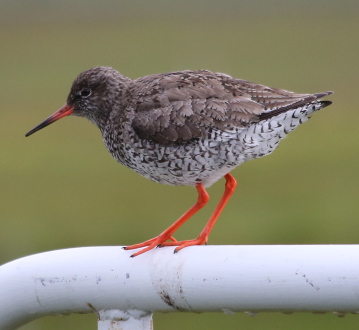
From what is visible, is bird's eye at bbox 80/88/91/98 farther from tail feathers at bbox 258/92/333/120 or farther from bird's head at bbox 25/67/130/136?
tail feathers at bbox 258/92/333/120

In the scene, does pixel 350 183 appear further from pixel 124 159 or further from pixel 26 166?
pixel 124 159

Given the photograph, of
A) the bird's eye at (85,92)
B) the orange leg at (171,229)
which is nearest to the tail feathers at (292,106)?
the orange leg at (171,229)

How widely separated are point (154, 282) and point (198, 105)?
2116 millimetres

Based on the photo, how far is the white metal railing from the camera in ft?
11.1

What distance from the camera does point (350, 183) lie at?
22.4 metres

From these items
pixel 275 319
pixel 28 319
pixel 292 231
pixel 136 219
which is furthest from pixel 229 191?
pixel 136 219

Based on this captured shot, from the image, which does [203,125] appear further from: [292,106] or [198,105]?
[292,106]

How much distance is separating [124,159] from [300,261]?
9.06ft

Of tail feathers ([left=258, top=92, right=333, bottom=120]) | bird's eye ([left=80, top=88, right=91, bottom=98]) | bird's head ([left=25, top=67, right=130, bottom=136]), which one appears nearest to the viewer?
tail feathers ([left=258, top=92, right=333, bottom=120])

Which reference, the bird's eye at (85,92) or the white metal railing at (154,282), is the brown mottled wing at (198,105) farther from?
the white metal railing at (154,282)

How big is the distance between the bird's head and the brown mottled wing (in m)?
0.50

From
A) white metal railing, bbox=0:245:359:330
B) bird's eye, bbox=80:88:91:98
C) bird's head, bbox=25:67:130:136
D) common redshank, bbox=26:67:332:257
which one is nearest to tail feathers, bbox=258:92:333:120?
common redshank, bbox=26:67:332:257

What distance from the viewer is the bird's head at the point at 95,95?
6.35m

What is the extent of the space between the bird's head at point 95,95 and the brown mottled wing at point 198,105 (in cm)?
50
